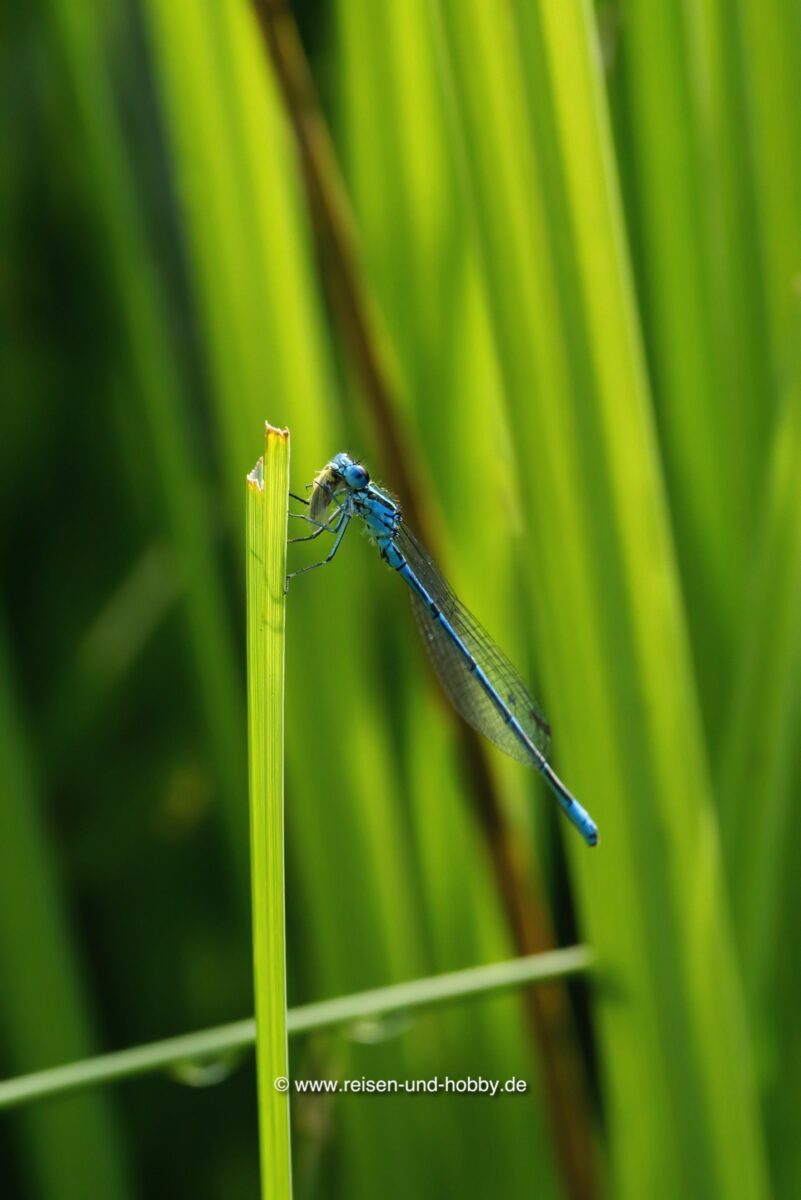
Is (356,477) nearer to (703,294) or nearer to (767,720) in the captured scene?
(703,294)

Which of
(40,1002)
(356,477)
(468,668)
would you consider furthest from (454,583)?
(40,1002)

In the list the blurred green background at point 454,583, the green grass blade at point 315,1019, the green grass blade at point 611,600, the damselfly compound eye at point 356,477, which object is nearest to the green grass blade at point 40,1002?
the blurred green background at point 454,583

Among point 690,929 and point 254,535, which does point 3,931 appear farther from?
point 254,535

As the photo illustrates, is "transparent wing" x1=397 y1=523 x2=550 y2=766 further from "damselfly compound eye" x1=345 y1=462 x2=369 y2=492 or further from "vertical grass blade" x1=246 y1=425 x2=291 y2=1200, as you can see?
"vertical grass blade" x1=246 y1=425 x2=291 y2=1200

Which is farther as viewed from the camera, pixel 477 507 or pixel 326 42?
pixel 326 42

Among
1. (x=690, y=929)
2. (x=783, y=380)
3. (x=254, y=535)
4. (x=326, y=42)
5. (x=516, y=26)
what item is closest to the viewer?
(x=254, y=535)

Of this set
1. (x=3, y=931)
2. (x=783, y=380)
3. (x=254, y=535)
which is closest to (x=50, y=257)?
(x=3, y=931)

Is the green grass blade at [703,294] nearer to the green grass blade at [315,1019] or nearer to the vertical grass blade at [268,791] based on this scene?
the green grass blade at [315,1019]
